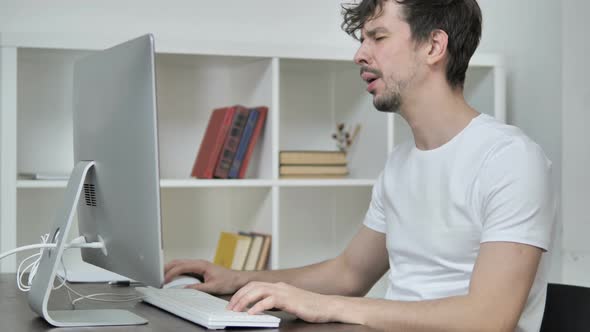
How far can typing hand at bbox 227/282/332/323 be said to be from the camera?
4.84 ft

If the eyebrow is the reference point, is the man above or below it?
below

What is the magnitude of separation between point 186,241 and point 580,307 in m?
2.03

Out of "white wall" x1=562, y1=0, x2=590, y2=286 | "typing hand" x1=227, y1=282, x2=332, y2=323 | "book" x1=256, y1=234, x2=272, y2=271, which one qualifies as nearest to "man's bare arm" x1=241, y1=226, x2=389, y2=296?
"typing hand" x1=227, y1=282, x2=332, y2=323

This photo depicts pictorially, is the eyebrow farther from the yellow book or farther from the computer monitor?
the yellow book

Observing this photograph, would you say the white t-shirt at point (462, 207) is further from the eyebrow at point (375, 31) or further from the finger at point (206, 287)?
the finger at point (206, 287)

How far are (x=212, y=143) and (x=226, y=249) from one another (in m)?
0.42

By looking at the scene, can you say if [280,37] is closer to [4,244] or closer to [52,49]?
[52,49]

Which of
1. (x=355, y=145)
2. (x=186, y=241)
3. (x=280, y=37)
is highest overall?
(x=280, y=37)

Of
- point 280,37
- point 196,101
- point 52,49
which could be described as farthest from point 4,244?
point 280,37

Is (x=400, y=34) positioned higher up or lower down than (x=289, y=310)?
higher up

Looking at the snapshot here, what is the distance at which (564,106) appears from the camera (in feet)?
10.2

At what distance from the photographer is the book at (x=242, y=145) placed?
3.14 meters

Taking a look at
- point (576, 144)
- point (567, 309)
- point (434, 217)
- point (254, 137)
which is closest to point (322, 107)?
point (254, 137)

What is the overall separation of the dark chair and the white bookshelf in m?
1.46
